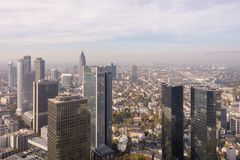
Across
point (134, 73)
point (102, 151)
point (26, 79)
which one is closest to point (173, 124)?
point (102, 151)

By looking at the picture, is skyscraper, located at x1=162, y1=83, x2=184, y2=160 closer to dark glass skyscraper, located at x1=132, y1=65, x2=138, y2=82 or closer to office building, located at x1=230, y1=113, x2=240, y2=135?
office building, located at x1=230, y1=113, x2=240, y2=135

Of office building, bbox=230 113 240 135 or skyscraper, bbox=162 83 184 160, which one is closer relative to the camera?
skyscraper, bbox=162 83 184 160

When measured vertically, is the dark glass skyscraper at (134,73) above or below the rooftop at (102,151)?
above

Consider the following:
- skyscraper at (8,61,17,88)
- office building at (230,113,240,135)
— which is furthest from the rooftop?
skyscraper at (8,61,17,88)

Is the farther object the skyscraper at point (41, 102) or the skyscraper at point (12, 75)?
the skyscraper at point (12, 75)

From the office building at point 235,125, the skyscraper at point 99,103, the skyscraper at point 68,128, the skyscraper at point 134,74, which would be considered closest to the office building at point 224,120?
the office building at point 235,125

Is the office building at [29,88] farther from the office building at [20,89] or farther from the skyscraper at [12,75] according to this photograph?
the skyscraper at [12,75]
